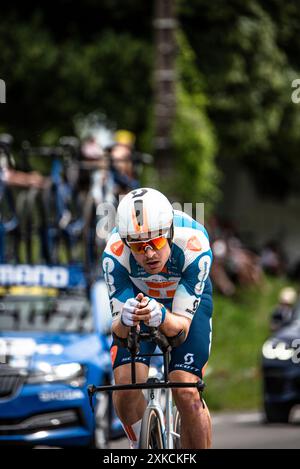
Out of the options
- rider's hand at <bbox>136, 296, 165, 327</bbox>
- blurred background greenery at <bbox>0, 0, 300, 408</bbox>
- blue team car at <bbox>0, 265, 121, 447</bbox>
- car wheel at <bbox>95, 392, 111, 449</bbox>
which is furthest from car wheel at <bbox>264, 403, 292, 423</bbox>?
rider's hand at <bbox>136, 296, 165, 327</bbox>

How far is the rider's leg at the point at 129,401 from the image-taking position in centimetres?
873

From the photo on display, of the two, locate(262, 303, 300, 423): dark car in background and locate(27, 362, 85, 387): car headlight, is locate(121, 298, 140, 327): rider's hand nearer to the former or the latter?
locate(27, 362, 85, 387): car headlight

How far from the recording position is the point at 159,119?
24.2 metres

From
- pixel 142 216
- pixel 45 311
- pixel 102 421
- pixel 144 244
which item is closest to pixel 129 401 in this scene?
pixel 144 244

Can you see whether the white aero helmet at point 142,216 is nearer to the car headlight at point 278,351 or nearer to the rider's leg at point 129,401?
the rider's leg at point 129,401

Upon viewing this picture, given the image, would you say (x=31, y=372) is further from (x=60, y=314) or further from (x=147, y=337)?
(x=147, y=337)

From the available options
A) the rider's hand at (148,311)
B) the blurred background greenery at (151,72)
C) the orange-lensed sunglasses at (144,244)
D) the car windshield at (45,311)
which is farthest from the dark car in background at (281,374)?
the rider's hand at (148,311)

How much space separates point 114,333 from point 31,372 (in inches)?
175

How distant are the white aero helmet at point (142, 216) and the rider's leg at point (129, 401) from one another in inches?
33.5

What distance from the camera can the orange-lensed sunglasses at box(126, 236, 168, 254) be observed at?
27.6 feet

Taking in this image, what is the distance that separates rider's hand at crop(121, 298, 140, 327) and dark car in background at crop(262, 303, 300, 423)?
873 centimetres

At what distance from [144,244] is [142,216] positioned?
163 millimetres
